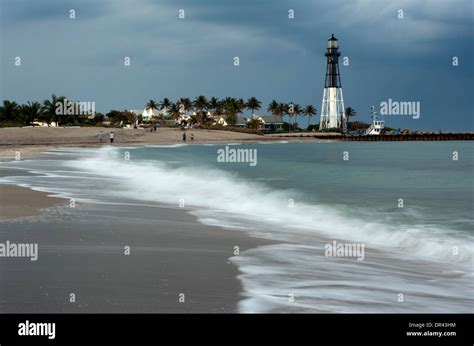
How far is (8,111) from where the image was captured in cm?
10969

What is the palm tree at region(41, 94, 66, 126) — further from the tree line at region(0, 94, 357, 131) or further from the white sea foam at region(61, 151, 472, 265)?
the white sea foam at region(61, 151, 472, 265)

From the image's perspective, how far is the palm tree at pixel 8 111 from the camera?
109 m

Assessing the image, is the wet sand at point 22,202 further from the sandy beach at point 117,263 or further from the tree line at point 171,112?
the tree line at point 171,112

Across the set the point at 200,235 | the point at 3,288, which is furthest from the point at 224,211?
the point at 3,288

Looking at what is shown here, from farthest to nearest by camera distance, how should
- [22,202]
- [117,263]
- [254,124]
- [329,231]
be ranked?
[254,124] < [22,202] < [329,231] < [117,263]

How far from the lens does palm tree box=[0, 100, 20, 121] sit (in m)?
109

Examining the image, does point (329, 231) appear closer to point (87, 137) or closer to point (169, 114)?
point (87, 137)

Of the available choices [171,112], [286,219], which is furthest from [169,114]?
[286,219]

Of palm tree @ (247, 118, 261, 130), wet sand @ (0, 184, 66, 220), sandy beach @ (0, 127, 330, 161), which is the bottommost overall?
wet sand @ (0, 184, 66, 220)

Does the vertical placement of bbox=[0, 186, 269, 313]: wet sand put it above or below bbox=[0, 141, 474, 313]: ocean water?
above

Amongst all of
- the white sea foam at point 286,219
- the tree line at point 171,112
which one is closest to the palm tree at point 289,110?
the tree line at point 171,112

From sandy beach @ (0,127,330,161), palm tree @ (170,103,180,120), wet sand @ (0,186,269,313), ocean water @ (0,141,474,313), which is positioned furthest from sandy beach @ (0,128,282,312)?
palm tree @ (170,103,180,120)

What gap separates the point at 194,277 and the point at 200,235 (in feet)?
12.1
